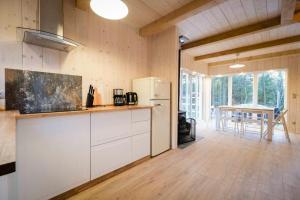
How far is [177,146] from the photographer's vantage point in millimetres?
3277

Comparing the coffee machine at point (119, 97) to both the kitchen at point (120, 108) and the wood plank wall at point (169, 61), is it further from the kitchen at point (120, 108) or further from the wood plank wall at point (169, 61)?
the wood plank wall at point (169, 61)

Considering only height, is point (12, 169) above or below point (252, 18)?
below

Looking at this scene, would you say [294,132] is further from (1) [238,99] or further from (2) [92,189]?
(2) [92,189]

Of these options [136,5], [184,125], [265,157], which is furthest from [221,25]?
[265,157]

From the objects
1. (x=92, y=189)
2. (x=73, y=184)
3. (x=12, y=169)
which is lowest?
(x=92, y=189)

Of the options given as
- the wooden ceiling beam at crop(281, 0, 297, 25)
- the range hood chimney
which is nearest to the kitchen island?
the range hood chimney

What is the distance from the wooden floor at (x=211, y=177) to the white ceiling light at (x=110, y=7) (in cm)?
203

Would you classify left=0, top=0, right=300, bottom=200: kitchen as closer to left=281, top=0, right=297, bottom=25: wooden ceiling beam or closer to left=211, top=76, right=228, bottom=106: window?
left=281, top=0, right=297, bottom=25: wooden ceiling beam

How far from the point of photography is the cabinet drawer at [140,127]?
93.2 inches

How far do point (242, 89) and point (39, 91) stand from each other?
636cm

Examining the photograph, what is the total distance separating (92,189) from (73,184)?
0.24 m

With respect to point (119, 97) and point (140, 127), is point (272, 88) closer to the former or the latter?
point (140, 127)

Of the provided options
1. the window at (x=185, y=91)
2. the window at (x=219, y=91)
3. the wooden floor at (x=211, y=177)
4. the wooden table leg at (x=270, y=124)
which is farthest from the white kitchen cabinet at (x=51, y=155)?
the window at (x=219, y=91)

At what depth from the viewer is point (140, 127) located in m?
2.47
